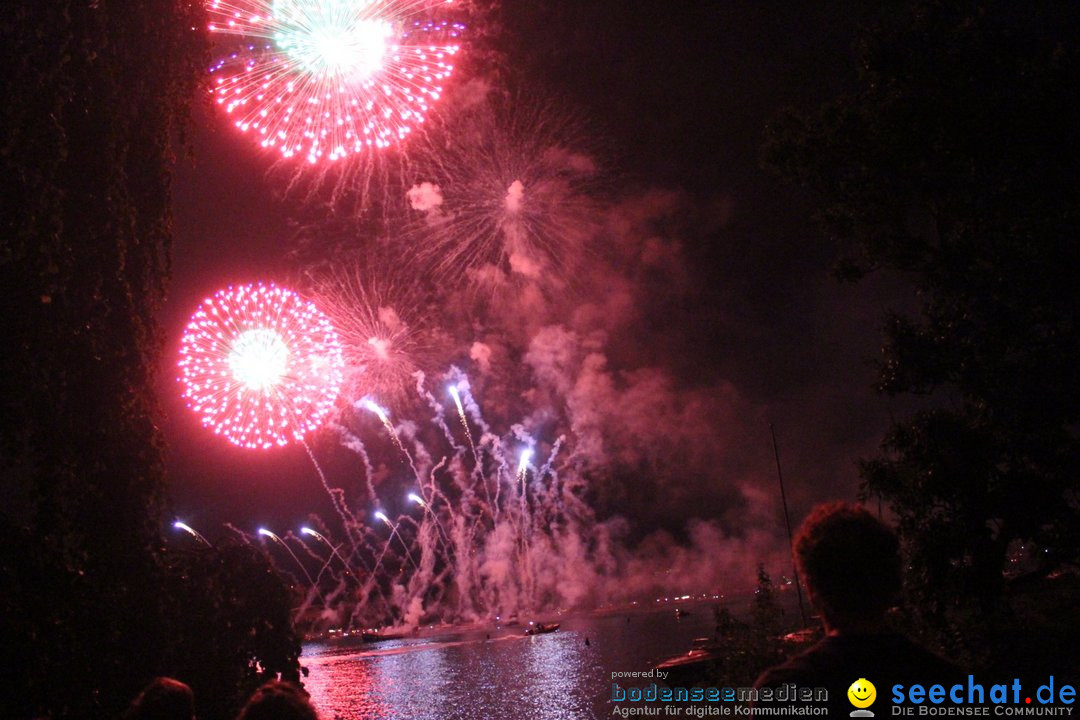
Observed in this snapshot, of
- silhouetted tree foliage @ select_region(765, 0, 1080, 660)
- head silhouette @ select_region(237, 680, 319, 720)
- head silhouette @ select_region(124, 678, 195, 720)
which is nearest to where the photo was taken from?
head silhouette @ select_region(237, 680, 319, 720)

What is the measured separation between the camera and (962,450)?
14633mm

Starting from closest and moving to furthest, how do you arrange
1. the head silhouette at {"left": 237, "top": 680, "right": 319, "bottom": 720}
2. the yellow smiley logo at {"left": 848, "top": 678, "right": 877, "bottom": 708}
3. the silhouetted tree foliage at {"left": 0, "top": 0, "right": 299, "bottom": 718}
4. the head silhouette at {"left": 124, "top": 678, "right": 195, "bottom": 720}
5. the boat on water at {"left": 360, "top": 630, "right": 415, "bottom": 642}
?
the yellow smiley logo at {"left": 848, "top": 678, "right": 877, "bottom": 708}
the head silhouette at {"left": 237, "top": 680, "right": 319, "bottom": 720}
the head silhouette at {"left": 124, "top": 678, "right": 195, "bottom": 720}
the silhouetted tree foliage at {"left": 0, "top": 0, "right": 299, "bottom": 718}
the boat on water at {"left": 360, "top": 630, "right": 415, "bottom": 642}

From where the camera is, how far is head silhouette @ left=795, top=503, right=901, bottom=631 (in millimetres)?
3164

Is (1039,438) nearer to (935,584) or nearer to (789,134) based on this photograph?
(935,584)

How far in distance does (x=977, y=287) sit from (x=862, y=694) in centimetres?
1419

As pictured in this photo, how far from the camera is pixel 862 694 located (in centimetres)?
292

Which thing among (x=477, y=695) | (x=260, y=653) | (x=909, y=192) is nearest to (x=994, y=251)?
(x=909, y=192)

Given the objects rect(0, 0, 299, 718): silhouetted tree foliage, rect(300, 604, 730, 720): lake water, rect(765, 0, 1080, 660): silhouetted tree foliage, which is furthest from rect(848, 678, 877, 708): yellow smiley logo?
rect(300, 604, 730, 720): lake water

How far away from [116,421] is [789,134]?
15438mm

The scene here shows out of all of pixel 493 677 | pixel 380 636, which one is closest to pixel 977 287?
pixel 493 677

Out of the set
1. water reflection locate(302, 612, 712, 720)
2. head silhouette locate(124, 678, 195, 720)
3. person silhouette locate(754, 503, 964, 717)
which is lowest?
water reflection locate(302, 612, 712, 720)

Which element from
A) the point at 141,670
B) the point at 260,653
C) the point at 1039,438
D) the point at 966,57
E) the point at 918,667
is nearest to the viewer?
the point at 918,667

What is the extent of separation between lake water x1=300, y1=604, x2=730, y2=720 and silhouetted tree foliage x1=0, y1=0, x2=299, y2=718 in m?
31.5

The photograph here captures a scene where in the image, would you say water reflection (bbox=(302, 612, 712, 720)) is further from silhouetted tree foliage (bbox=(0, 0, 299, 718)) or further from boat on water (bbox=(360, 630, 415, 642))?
silhouetted tree foliage (bbox=(0, 0, 299, 718))
